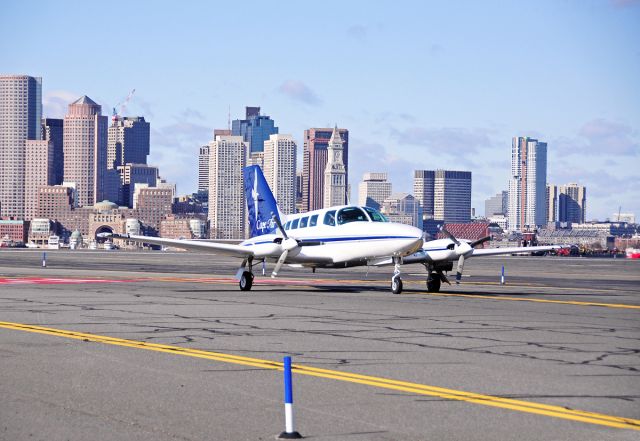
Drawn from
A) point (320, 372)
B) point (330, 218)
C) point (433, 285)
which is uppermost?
point (330, 218)

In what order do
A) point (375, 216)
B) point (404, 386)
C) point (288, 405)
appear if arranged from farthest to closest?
point (375, 216) < point (404, 386) < point (288, 405)

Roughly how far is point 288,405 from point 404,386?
407cm

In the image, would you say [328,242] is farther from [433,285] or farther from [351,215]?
[433,285]

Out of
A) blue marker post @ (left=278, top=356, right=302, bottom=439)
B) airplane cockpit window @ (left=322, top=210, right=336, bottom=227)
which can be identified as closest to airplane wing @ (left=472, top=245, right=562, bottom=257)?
airplane cockpit window @ (left=322, top=210, right=336, bottom=227)

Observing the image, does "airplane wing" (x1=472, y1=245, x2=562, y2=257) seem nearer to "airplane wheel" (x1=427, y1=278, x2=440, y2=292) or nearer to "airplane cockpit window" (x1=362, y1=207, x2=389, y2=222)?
"airplane wheel" (x1=427, y1=278, x2=440, y2=292)

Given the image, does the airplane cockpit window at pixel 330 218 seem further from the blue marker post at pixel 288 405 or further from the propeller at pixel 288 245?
the blue marker post at pixel 288 405

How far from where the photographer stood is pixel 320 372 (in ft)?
49.7

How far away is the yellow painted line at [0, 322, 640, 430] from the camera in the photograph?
11867mm

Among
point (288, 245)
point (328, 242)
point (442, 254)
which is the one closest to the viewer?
point (328, 242)

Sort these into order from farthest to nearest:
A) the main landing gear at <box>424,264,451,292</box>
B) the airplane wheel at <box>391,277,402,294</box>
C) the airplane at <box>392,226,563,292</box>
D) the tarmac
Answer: the main landing gear at <box>424,264,451,292</box> → the airplane at <box>392,226,563,292</box> → the airplane wheel at <box>391,277,402,294</box> → the tarmac

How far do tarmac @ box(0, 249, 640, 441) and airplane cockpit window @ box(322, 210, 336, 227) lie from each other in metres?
8.34

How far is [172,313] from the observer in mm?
25391

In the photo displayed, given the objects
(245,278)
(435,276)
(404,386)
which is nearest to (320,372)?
(404,386)

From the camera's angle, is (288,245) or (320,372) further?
(288,245)
